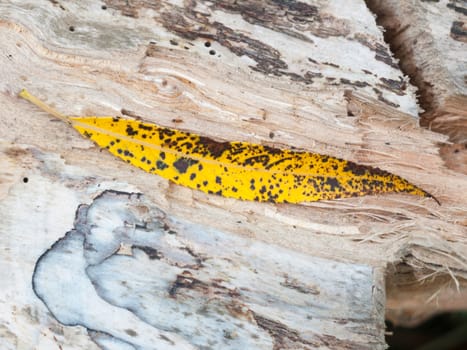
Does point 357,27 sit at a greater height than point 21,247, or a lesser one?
greater

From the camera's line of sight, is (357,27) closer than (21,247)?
No

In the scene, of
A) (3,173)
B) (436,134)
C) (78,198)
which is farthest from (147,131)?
(436,134)

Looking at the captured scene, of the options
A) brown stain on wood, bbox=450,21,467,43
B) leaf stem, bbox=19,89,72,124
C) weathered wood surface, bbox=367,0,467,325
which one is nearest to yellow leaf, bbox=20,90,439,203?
leaf stem, bbox=19,89,72,124

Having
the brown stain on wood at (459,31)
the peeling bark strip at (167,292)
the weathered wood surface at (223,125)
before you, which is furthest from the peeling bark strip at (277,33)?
the peeling bark strip at (167,292)

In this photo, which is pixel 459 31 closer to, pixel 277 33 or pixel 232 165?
pixel 277 33

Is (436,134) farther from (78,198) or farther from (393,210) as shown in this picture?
(78,198)

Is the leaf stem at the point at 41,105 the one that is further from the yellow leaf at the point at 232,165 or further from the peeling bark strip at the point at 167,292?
the peeling bark strip at the point at 167,292

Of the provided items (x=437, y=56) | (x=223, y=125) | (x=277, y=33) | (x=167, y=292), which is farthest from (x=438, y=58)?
(x=167, y=292)

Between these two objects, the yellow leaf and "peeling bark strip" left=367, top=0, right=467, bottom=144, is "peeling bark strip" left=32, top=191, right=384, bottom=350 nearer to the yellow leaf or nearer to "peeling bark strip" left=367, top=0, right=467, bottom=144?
the yellow leaf
